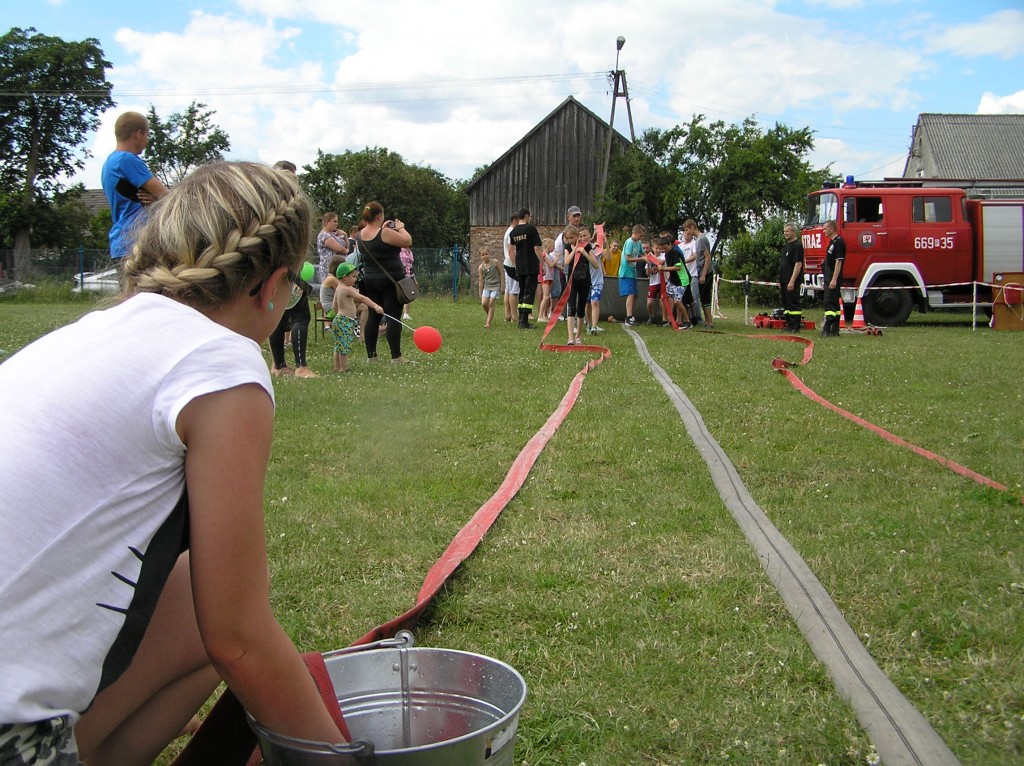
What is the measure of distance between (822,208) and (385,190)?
43972mm

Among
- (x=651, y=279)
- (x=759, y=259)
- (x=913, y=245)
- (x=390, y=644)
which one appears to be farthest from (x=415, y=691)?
(x=759, y=259)

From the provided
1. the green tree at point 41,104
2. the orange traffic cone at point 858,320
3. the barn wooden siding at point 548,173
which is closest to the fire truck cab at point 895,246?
the orange traffic cone at point 858,320

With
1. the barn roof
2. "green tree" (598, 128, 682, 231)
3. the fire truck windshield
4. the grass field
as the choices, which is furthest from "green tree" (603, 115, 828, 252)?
the grass field

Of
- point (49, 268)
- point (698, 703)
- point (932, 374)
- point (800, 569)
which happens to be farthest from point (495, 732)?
point (49, 268)

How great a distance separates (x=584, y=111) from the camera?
122 ft

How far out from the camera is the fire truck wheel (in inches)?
700

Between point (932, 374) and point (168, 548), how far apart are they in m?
9.30

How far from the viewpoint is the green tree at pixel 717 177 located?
31.0 meters

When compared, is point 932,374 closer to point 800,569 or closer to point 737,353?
point 737,353

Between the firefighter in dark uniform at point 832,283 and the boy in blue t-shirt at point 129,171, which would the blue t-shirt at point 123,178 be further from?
the firefighter in dark uniform at point 832,283

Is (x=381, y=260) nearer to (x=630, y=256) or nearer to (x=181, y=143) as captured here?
(x=630, y=256)

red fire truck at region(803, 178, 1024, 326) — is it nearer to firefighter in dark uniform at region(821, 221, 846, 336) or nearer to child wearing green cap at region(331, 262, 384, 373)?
firefighter in dark uniform at region(821, 221, 846, 336)

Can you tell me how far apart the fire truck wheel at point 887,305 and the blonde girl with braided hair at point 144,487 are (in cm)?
1788

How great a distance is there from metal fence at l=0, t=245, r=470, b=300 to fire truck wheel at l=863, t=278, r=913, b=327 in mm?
16224
